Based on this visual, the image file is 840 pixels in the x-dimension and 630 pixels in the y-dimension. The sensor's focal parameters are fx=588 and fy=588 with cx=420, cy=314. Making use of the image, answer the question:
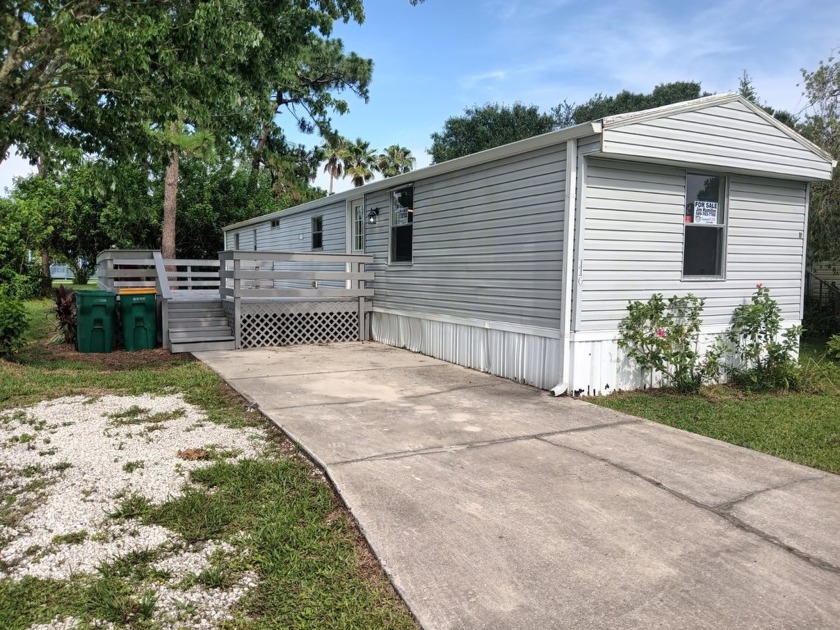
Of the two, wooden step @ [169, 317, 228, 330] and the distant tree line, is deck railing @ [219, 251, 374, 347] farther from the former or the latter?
the distant tree line

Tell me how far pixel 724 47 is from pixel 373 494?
23.1 metres

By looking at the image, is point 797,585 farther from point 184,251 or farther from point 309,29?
point 184,251

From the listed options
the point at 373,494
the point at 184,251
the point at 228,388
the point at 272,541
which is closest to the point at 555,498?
the point at 373,494

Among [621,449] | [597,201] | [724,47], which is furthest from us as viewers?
[724,47]

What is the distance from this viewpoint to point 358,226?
11820 mm

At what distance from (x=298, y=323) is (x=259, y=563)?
7.93 m

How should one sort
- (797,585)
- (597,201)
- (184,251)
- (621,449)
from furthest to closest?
(184,251) < (597,201) < (621,449) < (797,585)

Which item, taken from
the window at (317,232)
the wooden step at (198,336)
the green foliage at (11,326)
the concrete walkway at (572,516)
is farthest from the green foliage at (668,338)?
the window at (317,232)

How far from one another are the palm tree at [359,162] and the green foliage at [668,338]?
32.5 metres

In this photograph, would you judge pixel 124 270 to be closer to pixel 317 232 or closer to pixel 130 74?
pixel 317 232

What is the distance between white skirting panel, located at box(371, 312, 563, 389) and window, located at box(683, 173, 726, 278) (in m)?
2.05

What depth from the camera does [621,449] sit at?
4598 millimetres

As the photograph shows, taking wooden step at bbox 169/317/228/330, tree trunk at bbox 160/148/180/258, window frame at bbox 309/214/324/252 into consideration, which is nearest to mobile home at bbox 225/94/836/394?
wooden step at bbox 169/317/228/330

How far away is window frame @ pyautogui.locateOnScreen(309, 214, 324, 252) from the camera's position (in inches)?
529
